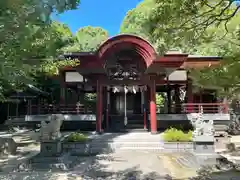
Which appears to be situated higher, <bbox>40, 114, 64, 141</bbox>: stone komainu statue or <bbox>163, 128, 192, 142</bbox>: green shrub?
<bbox>40, 114, 64, 141</bbox>: stone komainu statue

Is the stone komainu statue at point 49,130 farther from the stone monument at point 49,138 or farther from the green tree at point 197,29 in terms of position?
the green tree at point 197,29

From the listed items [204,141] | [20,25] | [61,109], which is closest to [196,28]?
[20,25]

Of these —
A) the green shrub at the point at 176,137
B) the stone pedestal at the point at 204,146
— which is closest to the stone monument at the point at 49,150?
the green shrub at the point at 176,137

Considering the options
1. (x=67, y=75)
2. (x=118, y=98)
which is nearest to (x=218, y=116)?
(x=118, y=98)

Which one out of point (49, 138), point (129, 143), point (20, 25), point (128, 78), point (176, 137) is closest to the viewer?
point (20, 25)

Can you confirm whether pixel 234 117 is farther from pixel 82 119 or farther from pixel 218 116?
pixel 82 119

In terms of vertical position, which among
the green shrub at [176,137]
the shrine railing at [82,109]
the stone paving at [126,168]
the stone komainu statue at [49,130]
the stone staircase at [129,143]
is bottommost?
the stone paving at [126,168]

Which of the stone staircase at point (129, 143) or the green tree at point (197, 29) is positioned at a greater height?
the green tree at point (197, 29)

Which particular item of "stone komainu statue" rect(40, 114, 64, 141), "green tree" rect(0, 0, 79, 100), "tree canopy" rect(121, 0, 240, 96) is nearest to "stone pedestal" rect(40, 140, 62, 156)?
"stone komainu statue" rect(40, 114, 64, 141)

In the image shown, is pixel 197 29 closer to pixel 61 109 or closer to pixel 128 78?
pixel 128 78

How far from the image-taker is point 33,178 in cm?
736

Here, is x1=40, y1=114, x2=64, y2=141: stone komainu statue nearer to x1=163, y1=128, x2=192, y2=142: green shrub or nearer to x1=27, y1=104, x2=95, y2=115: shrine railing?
x1=163, y1=128, x2=192, y2=142: green shrub

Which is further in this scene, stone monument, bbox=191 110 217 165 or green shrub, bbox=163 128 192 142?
green shrub, bbox=163 128 192 142

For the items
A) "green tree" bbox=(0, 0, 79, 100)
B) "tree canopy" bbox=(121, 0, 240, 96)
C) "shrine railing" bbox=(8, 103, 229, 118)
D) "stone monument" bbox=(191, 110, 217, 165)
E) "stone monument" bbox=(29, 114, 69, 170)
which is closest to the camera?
"green tree" bbox=(0, 0, 79, 100)
